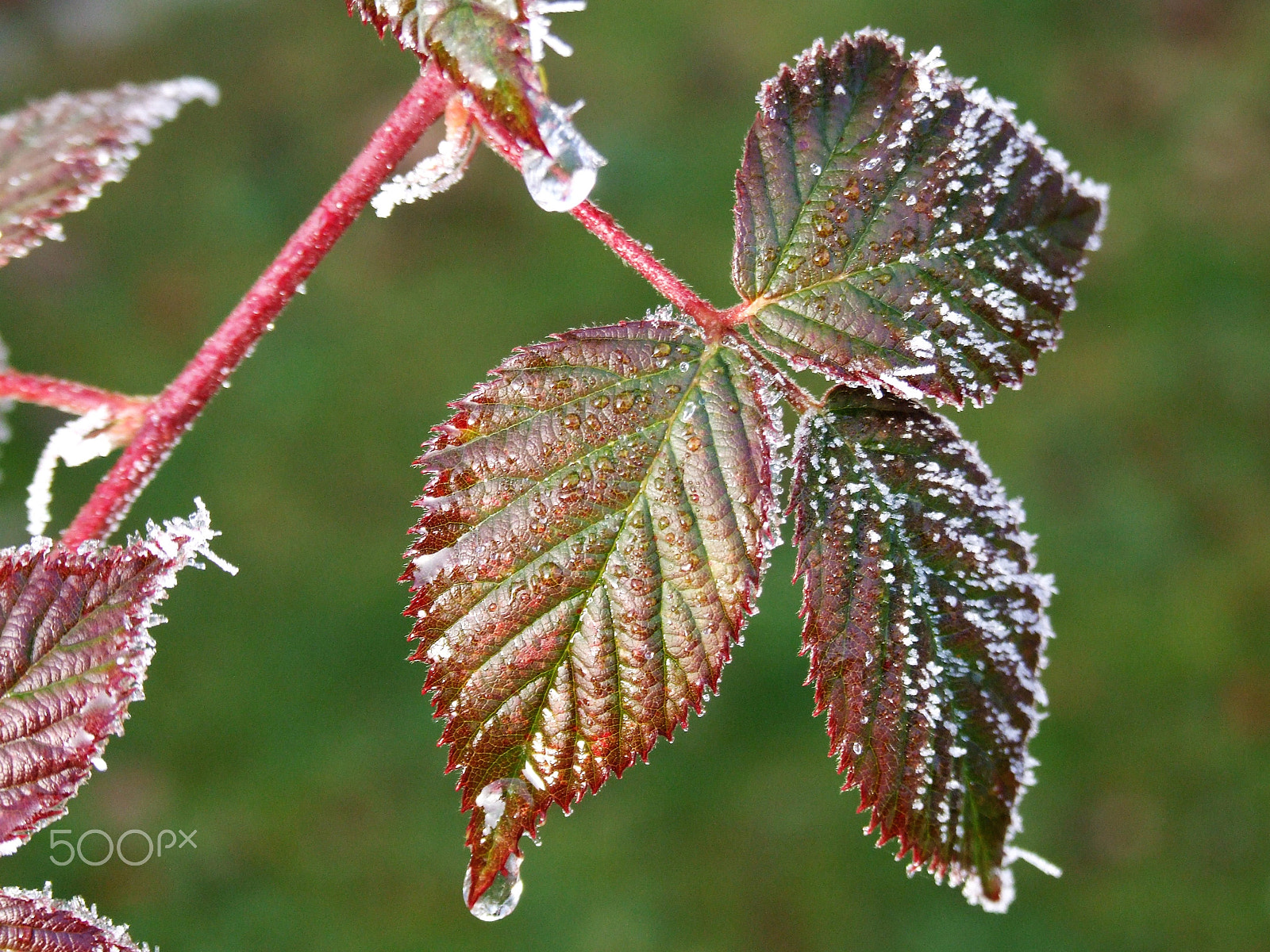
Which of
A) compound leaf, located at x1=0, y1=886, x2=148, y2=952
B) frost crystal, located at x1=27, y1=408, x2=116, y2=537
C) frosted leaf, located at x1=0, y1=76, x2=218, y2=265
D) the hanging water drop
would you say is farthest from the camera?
frosted leaf, located at x1=0, y1=76, x2=218, y2=265

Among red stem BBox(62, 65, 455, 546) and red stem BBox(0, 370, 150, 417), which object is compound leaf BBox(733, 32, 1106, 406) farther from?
red stem BBox(0, 370, 150, 417)

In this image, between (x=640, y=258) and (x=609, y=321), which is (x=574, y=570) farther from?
(x=609, y=321)

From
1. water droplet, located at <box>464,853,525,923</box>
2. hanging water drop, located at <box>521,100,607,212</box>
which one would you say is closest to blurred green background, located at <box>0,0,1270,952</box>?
water droplet, located at <box>464,853,525,923</box>

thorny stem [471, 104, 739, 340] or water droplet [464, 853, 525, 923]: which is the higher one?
thorny stem [471, 104, 739, 340]

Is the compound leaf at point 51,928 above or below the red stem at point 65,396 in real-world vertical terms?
below

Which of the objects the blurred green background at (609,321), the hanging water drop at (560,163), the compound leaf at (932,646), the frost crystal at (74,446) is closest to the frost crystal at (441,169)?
the hanging water drop at (560,163)

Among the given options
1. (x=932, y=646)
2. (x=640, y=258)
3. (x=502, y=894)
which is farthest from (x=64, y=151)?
(x=932, y=646)

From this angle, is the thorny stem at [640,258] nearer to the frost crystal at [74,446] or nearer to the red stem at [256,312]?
the red stem at [256,312]
